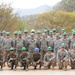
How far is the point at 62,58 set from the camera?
1698cm

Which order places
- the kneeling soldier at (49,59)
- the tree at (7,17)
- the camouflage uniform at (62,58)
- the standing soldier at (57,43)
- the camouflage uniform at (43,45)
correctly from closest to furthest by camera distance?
1. the camouflage uniform at (62,58)
2. the kneeling soldier at (49,59)
3. the camouflage uniform at (43,45)
4. the standing soldier at (57,43)
5. the tree at (7,17)

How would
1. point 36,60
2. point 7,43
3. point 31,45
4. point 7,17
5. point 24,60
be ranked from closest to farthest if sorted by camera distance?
1. point 24,60
2. point 36,60
3. point 31,45
4. point 7,43
5. point 7,17

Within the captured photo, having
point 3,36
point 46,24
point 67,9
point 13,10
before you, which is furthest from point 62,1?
point 3,36

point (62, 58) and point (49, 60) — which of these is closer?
point (49, 60)

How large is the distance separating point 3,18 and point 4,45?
1348 centimetres

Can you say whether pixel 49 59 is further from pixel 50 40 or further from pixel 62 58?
pixel 50 40

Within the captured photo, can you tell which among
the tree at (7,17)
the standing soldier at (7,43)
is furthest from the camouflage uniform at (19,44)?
the tree at (7,17)

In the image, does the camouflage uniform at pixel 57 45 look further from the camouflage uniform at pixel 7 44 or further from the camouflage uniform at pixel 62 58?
the camouflage uniform at pixel 7 44

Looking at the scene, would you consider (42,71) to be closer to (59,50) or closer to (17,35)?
(59,50)

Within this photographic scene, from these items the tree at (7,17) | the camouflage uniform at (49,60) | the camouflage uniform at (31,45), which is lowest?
the camouflage uniform at (49,60)

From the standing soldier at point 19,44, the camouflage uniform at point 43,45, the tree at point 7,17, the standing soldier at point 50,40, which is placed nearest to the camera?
the standing soldier at point 19,44

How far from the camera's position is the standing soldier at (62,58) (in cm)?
1653

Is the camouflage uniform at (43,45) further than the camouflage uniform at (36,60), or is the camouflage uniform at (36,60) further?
the camouflage uniform at (43,45)

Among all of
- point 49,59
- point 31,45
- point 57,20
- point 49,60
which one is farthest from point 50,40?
point 57,20
